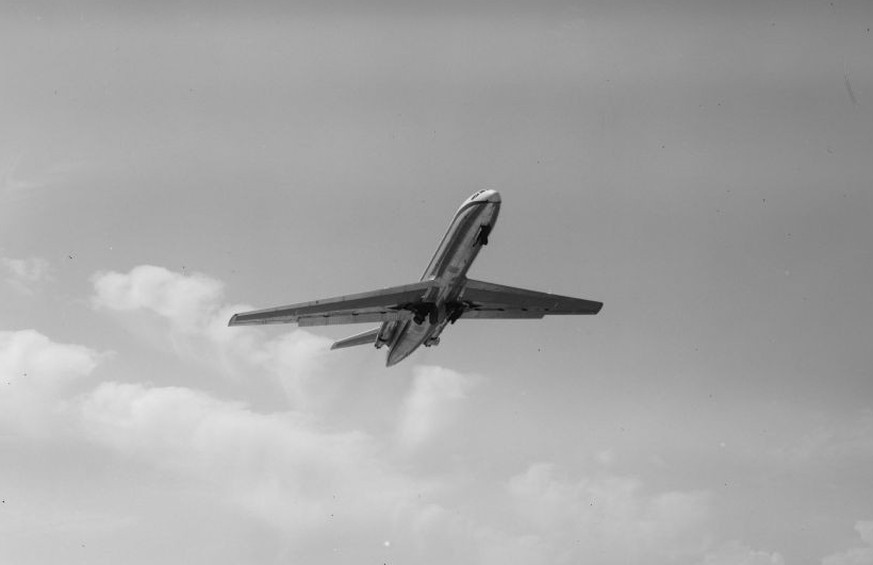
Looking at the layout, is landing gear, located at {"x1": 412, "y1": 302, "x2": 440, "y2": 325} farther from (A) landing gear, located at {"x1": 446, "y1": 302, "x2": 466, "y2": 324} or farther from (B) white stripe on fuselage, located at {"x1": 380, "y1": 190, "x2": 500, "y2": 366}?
(A) landing gear, located at {"x1": 446, "y1": 302, "x2": 466, "y2": 324}

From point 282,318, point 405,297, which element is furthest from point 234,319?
point 405,297

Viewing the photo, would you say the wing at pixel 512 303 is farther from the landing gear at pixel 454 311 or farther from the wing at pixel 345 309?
the wing at pixel 345 309

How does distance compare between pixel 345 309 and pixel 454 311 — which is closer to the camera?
pixel 345 309

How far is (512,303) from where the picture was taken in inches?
2510

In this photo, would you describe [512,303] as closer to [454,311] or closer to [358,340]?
[454,311]

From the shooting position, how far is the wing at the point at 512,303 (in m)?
61.7

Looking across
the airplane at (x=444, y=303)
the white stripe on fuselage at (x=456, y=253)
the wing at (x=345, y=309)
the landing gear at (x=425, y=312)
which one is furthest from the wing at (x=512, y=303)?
the wing at (x=345, y=309)

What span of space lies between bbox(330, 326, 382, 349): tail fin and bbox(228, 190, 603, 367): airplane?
211 inches

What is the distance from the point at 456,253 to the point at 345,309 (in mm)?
9913

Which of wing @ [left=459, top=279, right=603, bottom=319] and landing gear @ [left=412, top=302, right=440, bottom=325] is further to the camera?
wing @ [left=459, top=279, right=603, bottom=319]

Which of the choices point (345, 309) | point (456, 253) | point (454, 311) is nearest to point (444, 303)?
point (454, 311)

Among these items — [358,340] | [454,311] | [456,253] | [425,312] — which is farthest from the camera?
[358,340]

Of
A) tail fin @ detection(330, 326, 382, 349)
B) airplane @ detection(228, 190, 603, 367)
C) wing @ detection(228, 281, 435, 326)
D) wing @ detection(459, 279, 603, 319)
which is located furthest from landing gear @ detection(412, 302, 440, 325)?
tail fin @ detection(330, 326, 382, 349)

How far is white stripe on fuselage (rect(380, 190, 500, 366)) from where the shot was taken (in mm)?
56156
